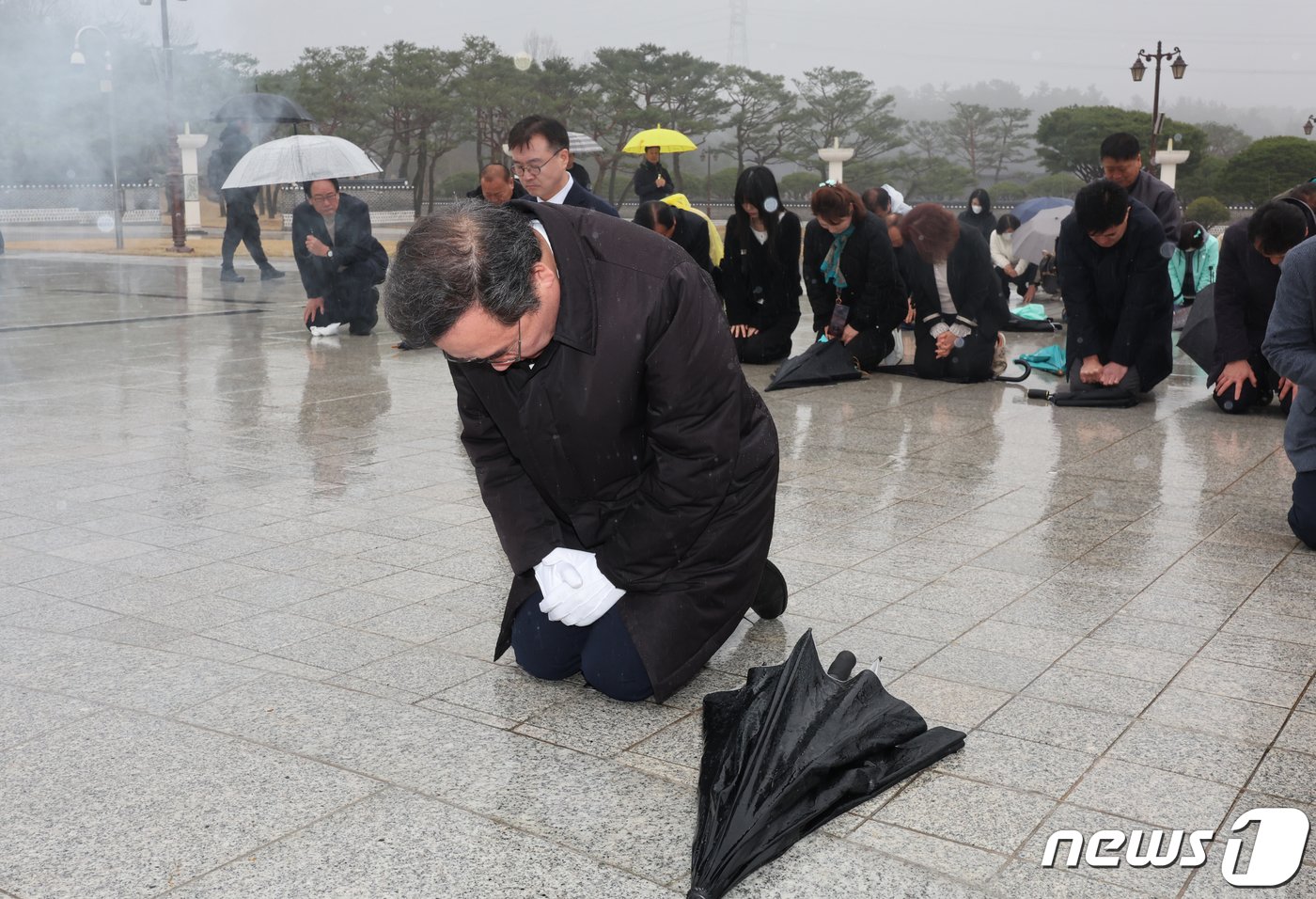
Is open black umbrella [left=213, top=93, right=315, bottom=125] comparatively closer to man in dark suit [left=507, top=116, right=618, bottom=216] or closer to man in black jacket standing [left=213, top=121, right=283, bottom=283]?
man in black jacket standing [left=213, top=121, right=283, bottom=283]

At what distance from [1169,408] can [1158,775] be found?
5.14m

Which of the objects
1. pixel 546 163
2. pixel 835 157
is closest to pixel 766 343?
pixel 546 163

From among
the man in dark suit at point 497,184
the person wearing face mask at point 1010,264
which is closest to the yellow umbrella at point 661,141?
the person wearing face mask at point 1010,264

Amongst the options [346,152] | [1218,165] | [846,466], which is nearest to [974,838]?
[846,466]

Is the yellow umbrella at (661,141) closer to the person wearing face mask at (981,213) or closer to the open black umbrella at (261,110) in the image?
the person wearing face mask at (981,213)

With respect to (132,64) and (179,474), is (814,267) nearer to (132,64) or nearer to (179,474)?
(179,474)

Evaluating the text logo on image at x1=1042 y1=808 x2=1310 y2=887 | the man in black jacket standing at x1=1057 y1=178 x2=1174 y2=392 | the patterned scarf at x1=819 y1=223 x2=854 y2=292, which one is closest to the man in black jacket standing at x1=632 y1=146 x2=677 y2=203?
the patterned scarf at x1=819 y1=223 x2=854 y2=292

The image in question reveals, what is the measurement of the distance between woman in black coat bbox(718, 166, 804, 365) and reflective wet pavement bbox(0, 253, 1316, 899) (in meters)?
2.44

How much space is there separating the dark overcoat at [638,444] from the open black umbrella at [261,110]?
58.6ft

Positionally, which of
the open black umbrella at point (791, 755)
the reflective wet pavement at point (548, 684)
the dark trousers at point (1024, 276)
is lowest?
the reflective wet pavement at point (548, 684)

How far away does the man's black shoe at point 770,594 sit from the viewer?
3.70 m

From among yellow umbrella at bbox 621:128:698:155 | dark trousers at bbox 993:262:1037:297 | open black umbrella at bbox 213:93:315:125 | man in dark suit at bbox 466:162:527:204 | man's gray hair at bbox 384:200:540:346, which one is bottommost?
dark trousers at bbox 993:262:1037:297

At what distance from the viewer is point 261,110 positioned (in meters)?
19.7

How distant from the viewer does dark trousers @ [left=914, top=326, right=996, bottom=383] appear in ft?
27.7
